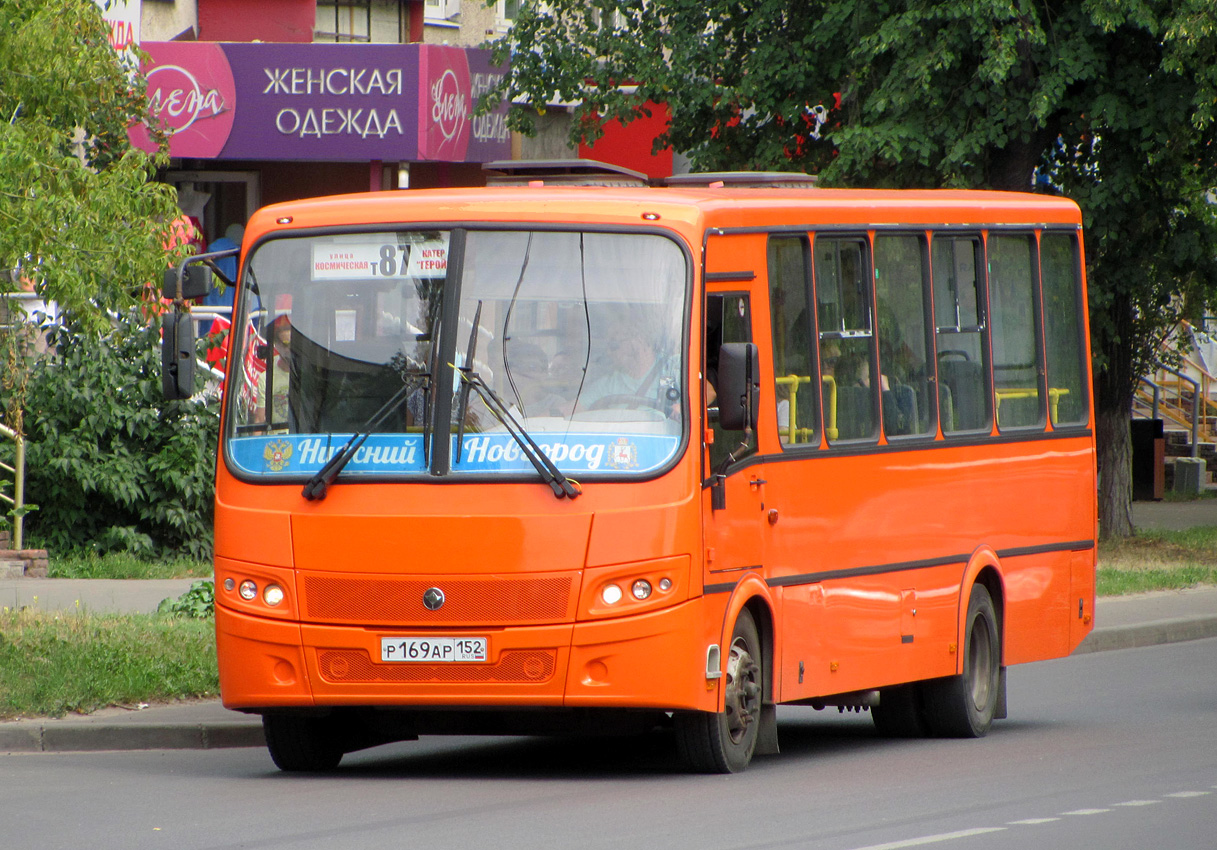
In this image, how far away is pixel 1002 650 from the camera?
1279 cm

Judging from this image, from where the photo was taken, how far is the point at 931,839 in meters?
7.97

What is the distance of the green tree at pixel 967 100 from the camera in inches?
835

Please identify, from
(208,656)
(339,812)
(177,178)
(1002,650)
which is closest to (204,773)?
(339,812)

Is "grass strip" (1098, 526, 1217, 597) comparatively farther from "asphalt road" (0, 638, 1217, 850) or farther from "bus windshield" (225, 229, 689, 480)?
"bus windshield" (225, 229, 689, 480)

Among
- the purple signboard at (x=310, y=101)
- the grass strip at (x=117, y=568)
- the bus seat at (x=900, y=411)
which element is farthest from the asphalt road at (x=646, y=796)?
the purple signboard at (x=310, y=101)

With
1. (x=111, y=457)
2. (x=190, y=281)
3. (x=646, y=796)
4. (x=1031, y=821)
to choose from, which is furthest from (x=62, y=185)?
(x=1031, y=821)

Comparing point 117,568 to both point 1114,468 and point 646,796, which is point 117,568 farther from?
point 1114,468

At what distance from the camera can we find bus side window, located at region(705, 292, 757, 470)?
9883mm

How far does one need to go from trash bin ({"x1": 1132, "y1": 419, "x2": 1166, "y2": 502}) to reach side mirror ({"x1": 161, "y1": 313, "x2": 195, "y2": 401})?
1077 inches

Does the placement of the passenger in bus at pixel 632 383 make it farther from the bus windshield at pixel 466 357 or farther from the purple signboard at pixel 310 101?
the purple signboard at pixel 310 101

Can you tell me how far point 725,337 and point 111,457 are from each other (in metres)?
10.6

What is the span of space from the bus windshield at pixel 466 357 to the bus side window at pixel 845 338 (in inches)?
57.8

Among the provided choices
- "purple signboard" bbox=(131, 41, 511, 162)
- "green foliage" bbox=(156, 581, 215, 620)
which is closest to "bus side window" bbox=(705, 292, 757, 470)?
"green foliage" bbox=(156, 581, 215, 620)

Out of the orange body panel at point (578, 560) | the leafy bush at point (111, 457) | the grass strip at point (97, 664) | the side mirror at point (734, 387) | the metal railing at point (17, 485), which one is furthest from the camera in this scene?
the leafy bush at point (111, 457)
